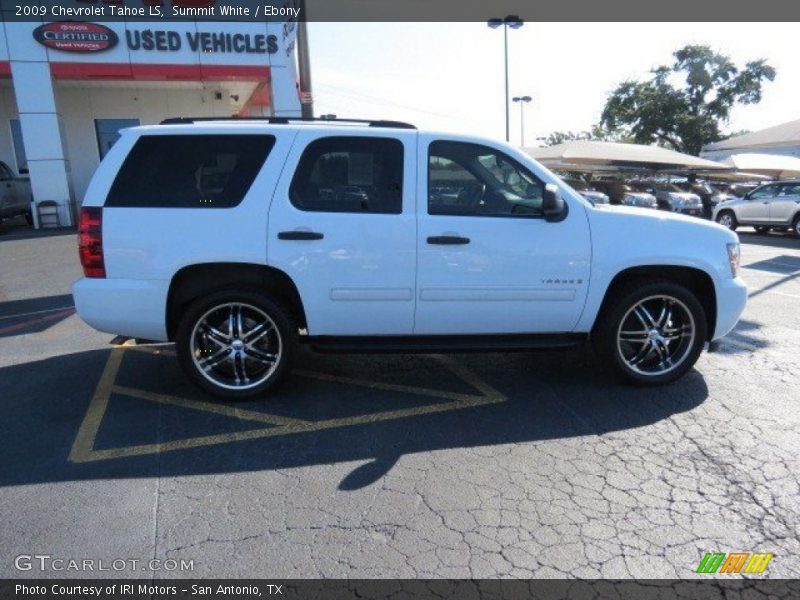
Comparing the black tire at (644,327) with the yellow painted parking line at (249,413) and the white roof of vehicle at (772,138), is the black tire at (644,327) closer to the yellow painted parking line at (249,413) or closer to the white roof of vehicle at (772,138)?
the yellow painted parking line at (249,413)

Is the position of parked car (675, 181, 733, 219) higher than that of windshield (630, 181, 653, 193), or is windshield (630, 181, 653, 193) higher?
windshield (630, 181, 653, 193)

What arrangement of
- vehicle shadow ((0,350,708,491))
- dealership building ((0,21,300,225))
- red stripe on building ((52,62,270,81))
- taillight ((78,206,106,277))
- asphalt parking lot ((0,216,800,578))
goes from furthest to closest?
1. red stripe on building ((52,62,270,81))
2. dealership building ((0,21,300,225))
3. taillight ((78,206,106,277))
4. vehicle shadow ((0,350,708,491))
5. asphalt parking lot ((0,216,800,578))

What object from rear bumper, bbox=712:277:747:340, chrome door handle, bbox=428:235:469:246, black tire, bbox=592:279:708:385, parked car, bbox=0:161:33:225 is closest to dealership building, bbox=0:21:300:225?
parked car, bbox=0:161:33:225

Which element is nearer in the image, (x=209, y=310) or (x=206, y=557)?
(x=206, y=557)

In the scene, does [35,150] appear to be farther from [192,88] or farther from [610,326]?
[610,326]

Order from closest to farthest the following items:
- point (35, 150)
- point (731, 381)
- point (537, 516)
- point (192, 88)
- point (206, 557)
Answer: point (206, 557) < point (537, 516) < point (731, 381) < point (35, 150) < point (192, 88)

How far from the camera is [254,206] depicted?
395 centimetres

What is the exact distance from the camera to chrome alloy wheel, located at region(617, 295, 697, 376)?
4426 millimetres

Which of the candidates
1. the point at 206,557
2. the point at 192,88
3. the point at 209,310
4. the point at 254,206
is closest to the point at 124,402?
the point at 209,310

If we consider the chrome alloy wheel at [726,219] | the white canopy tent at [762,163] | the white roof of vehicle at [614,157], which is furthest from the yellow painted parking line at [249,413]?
the white canopy tent at [762,163]

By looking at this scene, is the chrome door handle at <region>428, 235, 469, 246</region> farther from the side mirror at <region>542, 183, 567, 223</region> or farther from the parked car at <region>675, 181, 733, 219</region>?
the parked car at <region>675, 181, 733, 219</region>

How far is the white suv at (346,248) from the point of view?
12.9 ft

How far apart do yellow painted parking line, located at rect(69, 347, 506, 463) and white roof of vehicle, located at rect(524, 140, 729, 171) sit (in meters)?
21.8

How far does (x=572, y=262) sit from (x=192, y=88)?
1937 centimetres
